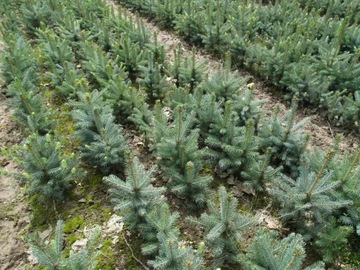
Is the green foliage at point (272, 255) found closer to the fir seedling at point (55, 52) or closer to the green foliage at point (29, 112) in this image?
the green foliage at point (29, 112)

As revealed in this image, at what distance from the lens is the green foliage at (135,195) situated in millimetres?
3578

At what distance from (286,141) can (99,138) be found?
2.53 m

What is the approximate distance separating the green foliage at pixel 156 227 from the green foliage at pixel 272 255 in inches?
31.9

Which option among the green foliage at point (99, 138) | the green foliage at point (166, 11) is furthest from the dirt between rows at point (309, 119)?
the green foliage at point (99, 138)

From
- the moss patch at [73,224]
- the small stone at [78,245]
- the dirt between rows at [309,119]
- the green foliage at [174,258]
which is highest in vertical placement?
the green foliage at [174,258]

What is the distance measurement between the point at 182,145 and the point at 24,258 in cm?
230

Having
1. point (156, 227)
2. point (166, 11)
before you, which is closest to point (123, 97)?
point (156, 227)

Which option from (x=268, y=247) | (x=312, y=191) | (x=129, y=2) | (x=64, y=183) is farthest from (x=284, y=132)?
(x=129, y=2)

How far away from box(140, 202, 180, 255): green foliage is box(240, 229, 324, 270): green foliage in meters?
0.81

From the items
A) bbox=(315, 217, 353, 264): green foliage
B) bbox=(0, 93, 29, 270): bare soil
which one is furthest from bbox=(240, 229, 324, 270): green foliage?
bbox=(0, 93, 29, 270): bare soil

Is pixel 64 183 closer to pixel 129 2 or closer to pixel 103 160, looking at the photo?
pixel 103 160

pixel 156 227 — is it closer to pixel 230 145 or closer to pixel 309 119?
pixel 230 145

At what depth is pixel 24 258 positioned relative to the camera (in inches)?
155

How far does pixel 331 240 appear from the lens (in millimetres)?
3609
